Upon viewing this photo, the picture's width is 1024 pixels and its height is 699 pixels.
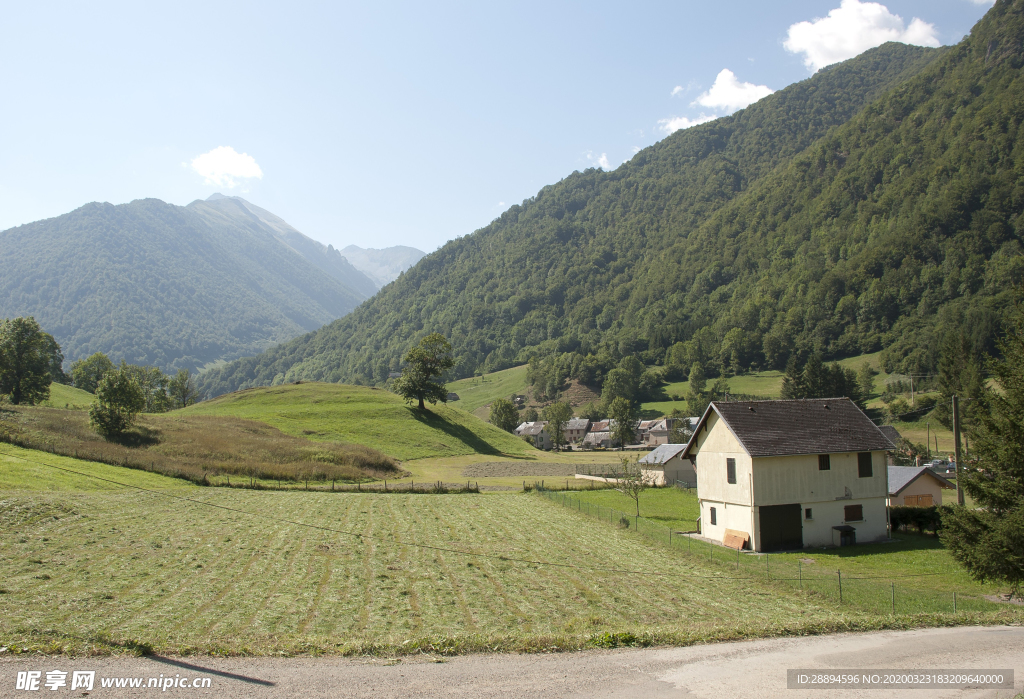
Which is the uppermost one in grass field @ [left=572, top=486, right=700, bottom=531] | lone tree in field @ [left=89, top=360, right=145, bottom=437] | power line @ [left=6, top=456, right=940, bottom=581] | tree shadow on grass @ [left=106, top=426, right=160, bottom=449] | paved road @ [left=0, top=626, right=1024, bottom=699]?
lone tree in field @ [left=89, top=360, right=145, bottom=437]

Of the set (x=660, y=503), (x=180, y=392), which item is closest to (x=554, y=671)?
(x=660, y=503)

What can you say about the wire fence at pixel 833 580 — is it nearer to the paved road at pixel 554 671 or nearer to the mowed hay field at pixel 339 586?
the mowed hay field at pixel 339 586

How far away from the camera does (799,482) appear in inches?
1351

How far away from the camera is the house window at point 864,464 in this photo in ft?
118

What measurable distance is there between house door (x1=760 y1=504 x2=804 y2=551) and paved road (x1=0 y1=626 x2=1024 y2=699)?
1940cm

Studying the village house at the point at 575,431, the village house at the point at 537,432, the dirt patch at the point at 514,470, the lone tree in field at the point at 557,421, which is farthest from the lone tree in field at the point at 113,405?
the village house at the point at 575,431

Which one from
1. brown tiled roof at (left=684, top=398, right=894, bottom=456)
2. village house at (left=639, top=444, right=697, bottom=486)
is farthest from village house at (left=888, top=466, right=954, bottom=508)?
village house at (left=639, top=444, right=697, bottom=486)

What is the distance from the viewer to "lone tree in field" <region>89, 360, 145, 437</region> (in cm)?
5562

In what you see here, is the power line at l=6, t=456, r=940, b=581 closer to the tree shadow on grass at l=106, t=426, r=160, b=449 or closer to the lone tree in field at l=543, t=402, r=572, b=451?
the tree shadow on grass at l=106, t=426, r=160, b=449

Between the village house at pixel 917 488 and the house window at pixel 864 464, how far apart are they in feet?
33.7

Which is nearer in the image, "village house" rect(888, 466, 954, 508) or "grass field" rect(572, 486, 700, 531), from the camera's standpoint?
"grass field" rect(572, 486, 700, 531)

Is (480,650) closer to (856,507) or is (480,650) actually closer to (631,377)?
(856,507)

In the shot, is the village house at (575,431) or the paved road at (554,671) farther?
the village house at (575,431)

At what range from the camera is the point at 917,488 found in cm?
4456
